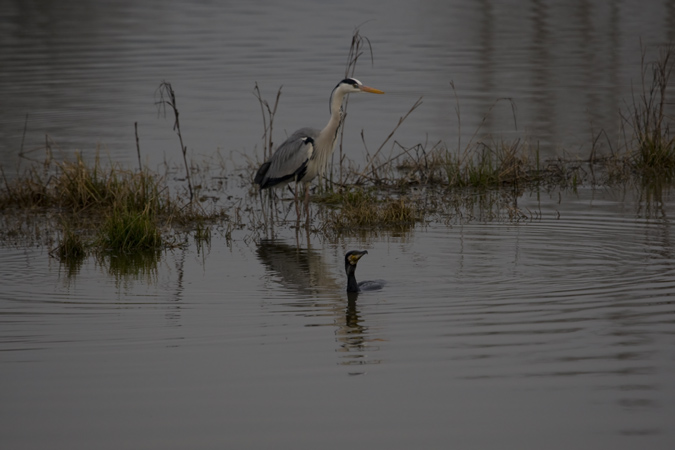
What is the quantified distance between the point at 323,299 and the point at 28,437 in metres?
3.15

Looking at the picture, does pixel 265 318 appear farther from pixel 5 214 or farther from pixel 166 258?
pixel 5 214

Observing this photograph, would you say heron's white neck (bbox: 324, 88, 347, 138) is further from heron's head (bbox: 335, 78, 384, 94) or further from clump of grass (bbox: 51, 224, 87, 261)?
clump of grass (bbox: 51, 224, 87, 261)

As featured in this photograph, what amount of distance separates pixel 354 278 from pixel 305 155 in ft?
11.7

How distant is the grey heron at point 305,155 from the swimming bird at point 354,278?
320cm

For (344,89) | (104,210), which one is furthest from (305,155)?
(104,210)

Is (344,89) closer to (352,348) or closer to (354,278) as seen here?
(354,278)

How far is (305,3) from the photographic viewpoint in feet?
154

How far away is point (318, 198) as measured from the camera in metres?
12.0

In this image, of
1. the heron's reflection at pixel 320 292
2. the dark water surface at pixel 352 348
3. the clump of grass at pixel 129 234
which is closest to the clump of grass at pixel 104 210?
the clump of grass at pixel 129 234

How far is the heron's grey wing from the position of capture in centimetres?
1098

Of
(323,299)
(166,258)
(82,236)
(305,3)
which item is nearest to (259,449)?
(323,299)

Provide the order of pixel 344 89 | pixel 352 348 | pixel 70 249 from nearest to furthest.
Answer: pixel 352 348, pixel 70 249, pixel 344 89

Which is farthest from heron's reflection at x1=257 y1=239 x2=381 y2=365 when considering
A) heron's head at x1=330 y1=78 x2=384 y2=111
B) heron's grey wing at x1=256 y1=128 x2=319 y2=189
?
heron's head at x1=330 y1=78 x2=384 y2=111

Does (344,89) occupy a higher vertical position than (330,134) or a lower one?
higher
